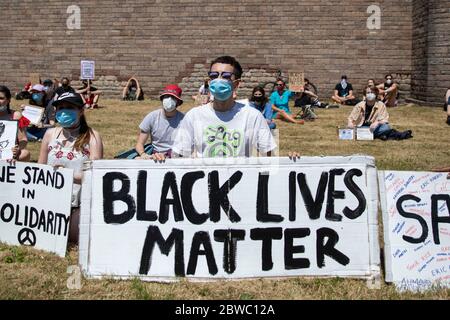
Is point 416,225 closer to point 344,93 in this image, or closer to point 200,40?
point 344,93

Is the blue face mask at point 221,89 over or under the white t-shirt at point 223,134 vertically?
over

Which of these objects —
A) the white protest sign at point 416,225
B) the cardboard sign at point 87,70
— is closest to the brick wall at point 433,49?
the cardboard sign at point 87,70

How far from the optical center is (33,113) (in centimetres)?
1019

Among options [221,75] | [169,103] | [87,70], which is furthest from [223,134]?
[87,70]

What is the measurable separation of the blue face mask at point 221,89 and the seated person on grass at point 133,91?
65.0 ft

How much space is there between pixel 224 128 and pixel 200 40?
19.5 metres

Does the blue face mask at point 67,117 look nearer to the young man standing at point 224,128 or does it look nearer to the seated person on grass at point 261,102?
the young man standing at point 224,128

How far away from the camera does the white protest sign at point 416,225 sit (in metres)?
4.30

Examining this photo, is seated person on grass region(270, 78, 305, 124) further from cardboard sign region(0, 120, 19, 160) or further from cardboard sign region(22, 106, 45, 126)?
cardboard sign region(0, 120, 19, 160)

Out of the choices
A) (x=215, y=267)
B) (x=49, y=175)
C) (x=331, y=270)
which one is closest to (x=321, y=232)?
(x=331, y=270)

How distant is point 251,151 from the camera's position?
464cm

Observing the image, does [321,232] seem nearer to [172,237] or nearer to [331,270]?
[331,270]

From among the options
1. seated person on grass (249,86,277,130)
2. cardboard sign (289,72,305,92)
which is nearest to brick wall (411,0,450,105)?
cardboard sign (289,72,305,92)
